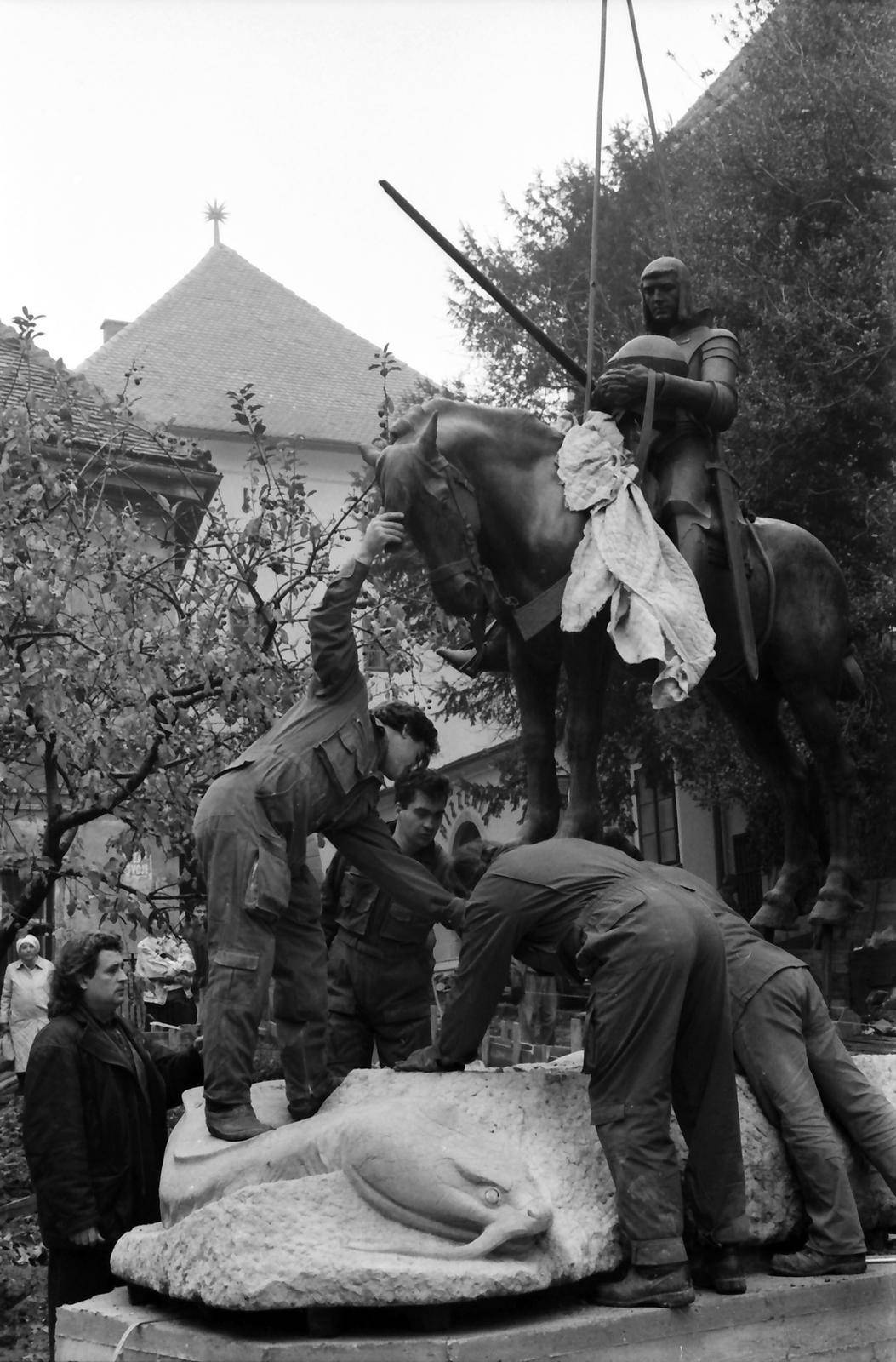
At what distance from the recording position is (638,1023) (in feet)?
14.8

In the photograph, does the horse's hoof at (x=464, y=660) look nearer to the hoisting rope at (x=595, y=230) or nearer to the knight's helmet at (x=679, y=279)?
the hoisting rope at (x=595, y=230)

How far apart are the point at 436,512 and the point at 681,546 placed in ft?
3.28

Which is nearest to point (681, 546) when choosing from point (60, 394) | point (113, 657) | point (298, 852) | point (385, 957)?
point (385, 957)

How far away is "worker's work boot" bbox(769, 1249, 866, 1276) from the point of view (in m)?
4.80

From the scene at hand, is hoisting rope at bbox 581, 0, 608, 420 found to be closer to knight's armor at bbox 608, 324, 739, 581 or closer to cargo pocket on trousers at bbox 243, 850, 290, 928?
knight's armor at bbox 608, 324, 739, 581

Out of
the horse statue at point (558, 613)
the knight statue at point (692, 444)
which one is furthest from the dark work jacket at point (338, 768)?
the knight statue at point (692, 444)

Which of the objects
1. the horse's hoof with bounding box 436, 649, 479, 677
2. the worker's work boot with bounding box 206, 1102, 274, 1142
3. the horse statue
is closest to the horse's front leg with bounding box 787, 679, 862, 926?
the horse statue

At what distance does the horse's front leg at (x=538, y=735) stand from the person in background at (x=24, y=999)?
22.1 feet

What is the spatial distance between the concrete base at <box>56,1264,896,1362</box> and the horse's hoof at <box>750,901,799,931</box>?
78.6 inches

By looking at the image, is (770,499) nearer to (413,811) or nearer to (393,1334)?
(413,811)

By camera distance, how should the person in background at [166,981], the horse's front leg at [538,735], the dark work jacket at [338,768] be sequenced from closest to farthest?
the dark work jacket at [338,768]
the horse's front leg at [538,735]
the person in background at [166,981]

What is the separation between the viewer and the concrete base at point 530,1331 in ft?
13.4

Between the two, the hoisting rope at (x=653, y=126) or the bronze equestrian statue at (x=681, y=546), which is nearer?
the bronze equestrian statue at (x=681, y=546)

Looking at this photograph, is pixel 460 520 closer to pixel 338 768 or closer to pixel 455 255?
pixel 338 768
